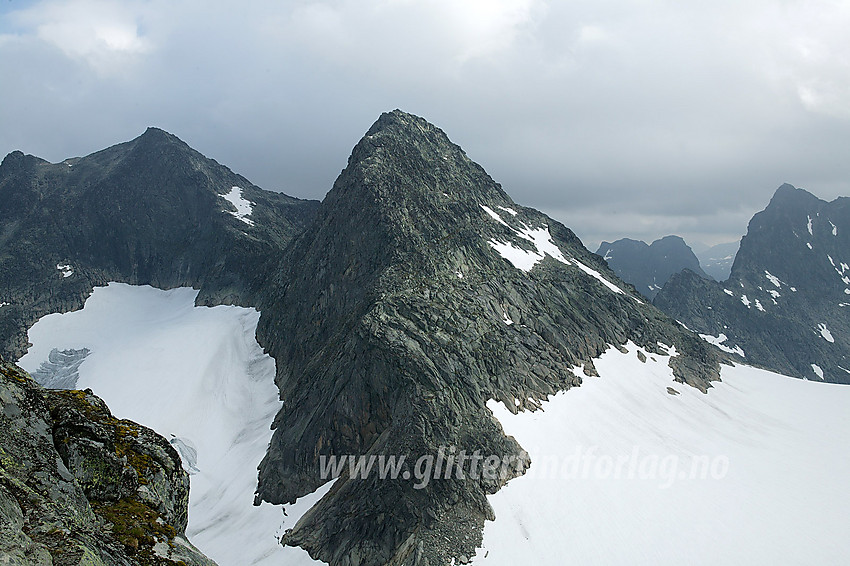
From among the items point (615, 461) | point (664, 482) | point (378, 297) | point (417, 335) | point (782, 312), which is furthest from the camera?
point (782, 312)

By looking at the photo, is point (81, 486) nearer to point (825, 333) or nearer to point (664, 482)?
point (664, 482)

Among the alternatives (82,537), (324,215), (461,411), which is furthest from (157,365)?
(82,537)

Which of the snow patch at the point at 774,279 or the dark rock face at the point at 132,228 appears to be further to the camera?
the snow patch at the point at 774,279

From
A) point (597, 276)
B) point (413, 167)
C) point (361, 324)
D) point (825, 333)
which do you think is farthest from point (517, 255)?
point (825, 333)

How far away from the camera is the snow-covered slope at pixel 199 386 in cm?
3644

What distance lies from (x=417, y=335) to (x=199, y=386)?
4364 centimetres

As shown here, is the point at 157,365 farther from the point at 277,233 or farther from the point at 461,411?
the point at 461,411

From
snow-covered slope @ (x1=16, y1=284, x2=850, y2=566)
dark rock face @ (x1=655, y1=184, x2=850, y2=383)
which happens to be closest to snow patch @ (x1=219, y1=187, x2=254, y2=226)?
snow-covered slope @ (x1=16, y1=284, x2=850, y2=566)

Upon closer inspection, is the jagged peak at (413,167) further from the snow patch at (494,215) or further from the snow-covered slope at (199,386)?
the snow-covered slope at (199,386)

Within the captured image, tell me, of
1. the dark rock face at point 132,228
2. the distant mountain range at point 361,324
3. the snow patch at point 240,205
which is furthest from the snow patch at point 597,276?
the snow patch at point 240,205

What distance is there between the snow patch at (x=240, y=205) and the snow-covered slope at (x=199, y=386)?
2340 cm

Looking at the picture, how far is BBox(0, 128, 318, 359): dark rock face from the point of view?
9488 cm

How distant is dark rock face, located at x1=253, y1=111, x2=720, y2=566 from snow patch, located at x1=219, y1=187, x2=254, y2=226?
3985cm

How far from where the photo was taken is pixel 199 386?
6397cm
